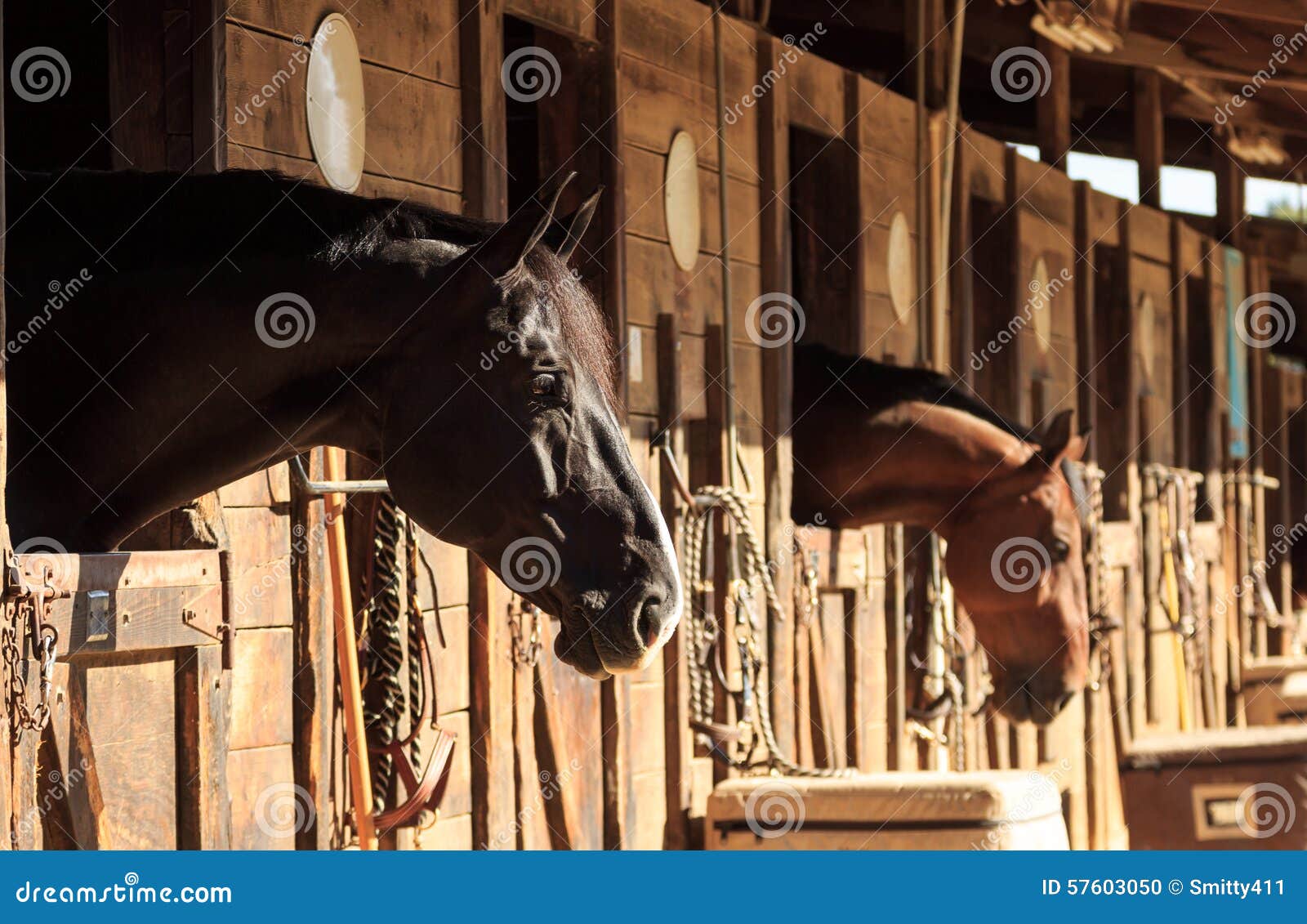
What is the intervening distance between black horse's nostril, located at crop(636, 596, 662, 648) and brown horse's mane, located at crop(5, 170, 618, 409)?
0.36 m

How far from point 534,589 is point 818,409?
3.14m

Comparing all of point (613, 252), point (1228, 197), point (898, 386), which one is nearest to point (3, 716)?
point (613, 252)

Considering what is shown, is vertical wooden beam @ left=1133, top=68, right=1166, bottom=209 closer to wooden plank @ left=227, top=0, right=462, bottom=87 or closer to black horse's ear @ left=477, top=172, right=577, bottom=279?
wooden plank @ left=227, top=0, right=462, bottom=87

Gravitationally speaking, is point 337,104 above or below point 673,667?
above

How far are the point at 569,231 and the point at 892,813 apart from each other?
2.02 meters

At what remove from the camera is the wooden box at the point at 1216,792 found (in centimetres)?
594

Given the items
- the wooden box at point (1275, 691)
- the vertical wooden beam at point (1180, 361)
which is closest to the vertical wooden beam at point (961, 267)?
the vertical wooden beam at point (1180, 361)

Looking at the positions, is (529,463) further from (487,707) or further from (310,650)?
(487,707)

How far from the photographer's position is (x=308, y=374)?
263 centimetres

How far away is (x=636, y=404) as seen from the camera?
15.0ft

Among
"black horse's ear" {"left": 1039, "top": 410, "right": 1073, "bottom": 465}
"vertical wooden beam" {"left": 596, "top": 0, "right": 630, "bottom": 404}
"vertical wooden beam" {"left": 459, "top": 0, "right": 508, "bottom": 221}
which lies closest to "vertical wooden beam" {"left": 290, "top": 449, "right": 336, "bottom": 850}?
"vertical wooden beam" {"left": 459, "top": 0, "right": 508, "bottom": 221}
